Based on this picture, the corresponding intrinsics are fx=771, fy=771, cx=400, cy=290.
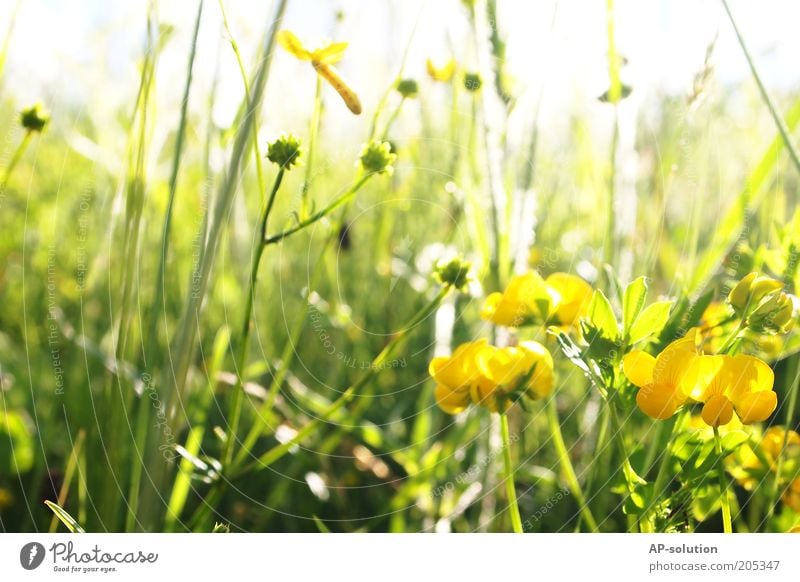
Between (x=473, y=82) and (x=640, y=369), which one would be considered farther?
(x=473, y=82)

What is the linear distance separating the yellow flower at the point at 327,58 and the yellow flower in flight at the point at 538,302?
0.17 metres

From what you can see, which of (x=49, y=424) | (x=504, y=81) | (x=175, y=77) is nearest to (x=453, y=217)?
(x=504, y=81)

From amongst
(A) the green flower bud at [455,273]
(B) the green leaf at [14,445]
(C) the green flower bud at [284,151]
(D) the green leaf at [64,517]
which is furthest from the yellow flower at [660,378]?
(B) the green leaf at [14,445]

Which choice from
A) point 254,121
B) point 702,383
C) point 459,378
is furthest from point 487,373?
point 254,121

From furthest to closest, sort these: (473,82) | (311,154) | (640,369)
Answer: (473,82) → (311,154) → (640,369)

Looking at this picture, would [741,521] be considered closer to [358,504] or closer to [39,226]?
[358,504]

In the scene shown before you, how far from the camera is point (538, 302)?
48 cm

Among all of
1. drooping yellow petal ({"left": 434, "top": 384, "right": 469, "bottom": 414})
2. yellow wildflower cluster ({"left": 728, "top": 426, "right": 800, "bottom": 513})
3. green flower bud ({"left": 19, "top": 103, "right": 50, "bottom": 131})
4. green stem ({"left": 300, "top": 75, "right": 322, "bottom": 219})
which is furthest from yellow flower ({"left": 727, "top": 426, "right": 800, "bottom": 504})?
green flower bud ({"left": 19, "top": 103, "right": 50, "bottom": 131})

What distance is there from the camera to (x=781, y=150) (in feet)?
2.05

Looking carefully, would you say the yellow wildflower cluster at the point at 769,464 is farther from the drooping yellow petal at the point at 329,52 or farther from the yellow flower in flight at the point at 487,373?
the drooping yellow petal at the point at 329,52

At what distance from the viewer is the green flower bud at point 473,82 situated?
65 centimetres

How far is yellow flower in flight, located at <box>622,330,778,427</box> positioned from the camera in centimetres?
41

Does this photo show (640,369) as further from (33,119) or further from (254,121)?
(33,119)

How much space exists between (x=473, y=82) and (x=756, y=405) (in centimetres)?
36
